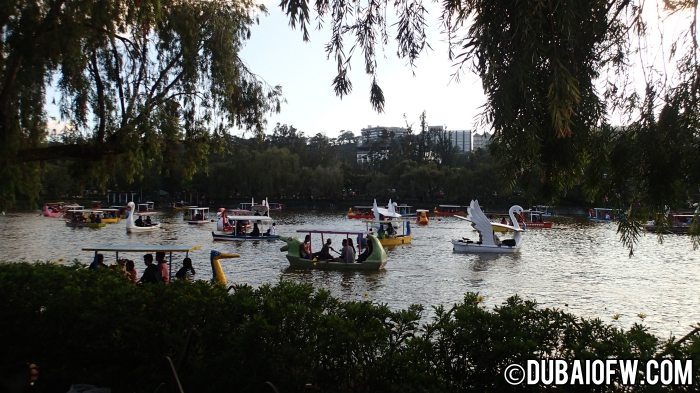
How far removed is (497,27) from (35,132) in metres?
9.29

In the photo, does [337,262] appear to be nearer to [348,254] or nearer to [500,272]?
[348,254]

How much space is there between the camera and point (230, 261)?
24.0 metres

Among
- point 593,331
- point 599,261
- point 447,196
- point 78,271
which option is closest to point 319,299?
point 593,331

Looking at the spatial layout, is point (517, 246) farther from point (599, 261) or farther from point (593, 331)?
point (593, 331)

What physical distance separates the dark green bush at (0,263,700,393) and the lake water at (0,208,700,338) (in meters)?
5.22

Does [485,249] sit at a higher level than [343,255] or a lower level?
lower

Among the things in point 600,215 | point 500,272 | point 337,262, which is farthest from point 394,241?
point 600,215

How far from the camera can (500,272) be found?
21.8m

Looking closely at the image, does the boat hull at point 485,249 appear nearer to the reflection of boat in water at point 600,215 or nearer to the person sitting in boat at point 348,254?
the person sitting in boat at point 348,254

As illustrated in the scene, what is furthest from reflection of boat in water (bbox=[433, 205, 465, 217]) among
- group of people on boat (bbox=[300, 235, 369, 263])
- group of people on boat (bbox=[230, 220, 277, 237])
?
group of people on boat (bbox=[300, 235, 369, 263])

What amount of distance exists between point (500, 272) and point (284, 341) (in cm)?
1809

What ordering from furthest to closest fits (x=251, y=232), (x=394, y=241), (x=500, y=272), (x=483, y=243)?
(x=251, y=232) → (x=394, y=241) → (x=483, y=243) → (x=500, y=272)

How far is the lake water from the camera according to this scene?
15.8 meters

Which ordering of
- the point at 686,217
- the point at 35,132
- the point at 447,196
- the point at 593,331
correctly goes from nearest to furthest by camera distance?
the point at 593,331 < the point at 35,132 < the point at 686,217 < the point at 447,196
